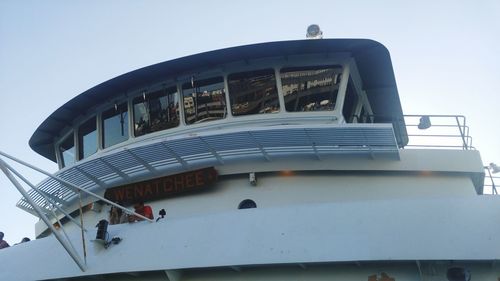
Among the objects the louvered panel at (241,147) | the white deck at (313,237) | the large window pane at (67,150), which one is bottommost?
the large window pane at (67,150)

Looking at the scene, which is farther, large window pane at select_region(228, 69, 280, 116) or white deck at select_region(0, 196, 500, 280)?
large window pane at select_region(228, 69, 280, 116)

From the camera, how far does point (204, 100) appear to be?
30.0 feet

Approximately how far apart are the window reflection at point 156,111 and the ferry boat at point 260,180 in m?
0.03

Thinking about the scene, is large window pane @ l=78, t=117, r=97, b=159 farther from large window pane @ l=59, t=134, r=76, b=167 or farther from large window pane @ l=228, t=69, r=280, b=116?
large window pane @ l=228, t=69, r=280, b=116

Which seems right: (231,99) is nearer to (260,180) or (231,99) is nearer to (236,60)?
(236,60)

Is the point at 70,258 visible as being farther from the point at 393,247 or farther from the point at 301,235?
the point at 393,247

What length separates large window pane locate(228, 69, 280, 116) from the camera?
880 centimetres

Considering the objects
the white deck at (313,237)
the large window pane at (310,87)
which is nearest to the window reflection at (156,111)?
the large window pane at (310,87)

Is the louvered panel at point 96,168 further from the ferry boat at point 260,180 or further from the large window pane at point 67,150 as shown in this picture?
the large window pane at point 67,150

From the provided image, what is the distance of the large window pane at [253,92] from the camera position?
8797 mm

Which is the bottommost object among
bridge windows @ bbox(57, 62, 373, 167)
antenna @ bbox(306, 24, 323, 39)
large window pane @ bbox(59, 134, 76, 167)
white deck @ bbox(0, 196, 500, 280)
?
large window pane @ bbox(59, 134, 76, 167)

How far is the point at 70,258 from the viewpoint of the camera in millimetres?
6945

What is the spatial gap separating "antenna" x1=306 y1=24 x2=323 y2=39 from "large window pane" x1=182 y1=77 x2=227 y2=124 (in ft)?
8.91

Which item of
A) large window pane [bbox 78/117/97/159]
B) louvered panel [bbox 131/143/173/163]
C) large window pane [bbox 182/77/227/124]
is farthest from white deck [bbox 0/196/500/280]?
large window pane [bbox 78/117/97/159]
